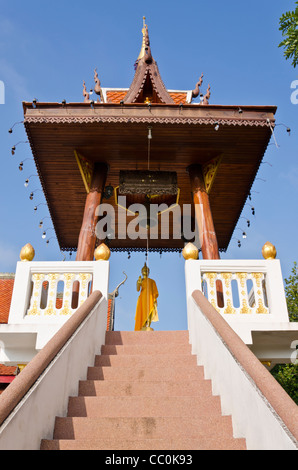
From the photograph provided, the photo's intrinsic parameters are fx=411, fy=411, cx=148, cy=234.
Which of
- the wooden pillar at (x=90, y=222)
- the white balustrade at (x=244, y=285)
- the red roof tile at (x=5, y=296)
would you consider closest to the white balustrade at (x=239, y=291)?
the white balustrade at (x=244, y=285)

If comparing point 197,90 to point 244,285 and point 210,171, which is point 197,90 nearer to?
point 210,171

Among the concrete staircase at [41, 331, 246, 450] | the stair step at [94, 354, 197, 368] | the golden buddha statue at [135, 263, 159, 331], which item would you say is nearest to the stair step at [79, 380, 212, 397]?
the concrete staircase at [41, 331, 246, 450]

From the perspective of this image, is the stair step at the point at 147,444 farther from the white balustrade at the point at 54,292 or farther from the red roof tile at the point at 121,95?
the red roof tile at the point at 121,95

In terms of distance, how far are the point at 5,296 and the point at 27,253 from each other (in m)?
8.80

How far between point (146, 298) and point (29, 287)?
141 inches

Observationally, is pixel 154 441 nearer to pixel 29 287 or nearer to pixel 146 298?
pixel 29 287

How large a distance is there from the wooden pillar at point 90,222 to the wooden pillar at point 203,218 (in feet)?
5.97

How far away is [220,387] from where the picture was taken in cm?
394

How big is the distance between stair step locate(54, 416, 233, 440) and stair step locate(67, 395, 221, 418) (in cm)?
23

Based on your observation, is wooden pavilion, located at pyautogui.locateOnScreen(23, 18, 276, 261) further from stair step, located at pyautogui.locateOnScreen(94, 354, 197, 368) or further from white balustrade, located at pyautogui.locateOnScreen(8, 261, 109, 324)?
stair step, located at pyautogui.locateOnScreen(94, 354, 197, 368)

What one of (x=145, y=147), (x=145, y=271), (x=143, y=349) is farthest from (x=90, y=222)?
(x=143, y=349)

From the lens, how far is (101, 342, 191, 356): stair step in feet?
16.9

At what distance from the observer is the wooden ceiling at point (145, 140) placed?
7090 mm

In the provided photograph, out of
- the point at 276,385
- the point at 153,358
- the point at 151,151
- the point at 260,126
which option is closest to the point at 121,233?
the point at 151,151
